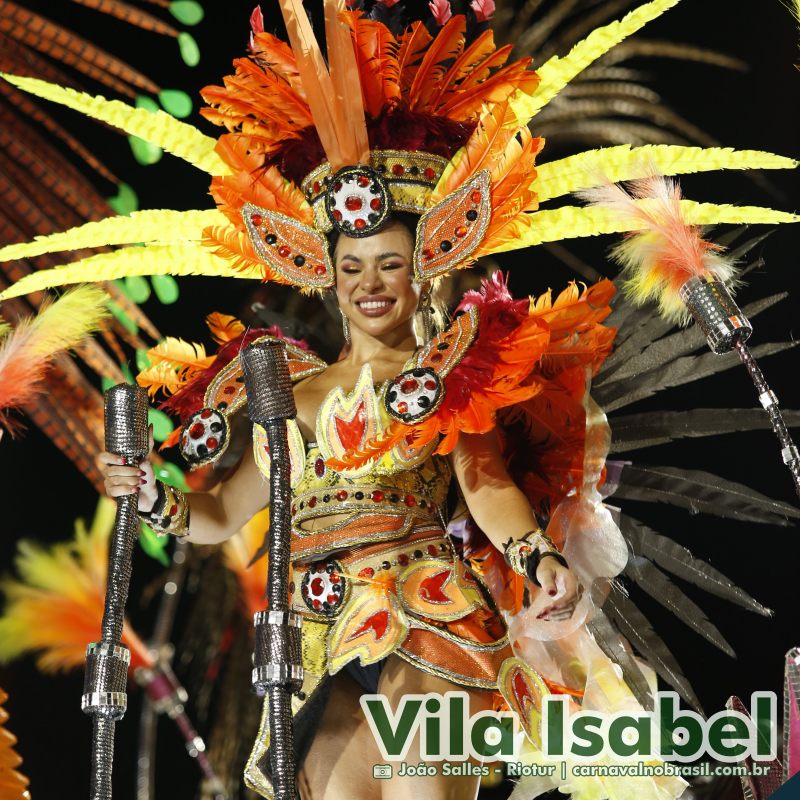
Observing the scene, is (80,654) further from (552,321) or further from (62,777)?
(552,321)

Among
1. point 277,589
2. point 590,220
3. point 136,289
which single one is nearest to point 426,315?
point 590,220

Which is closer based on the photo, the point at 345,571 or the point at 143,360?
the point at 345,571

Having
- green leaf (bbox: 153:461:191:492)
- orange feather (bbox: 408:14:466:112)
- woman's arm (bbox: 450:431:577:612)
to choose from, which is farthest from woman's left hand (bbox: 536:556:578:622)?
green leaf (bbox: 153:461:191:492)

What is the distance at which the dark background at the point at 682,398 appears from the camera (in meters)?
2.89

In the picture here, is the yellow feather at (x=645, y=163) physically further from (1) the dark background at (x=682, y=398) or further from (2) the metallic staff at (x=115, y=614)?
(2) the metallic staff at (x=115, y=614)

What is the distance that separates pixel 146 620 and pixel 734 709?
1603 mm

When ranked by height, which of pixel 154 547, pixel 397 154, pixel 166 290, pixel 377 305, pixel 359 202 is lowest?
pixel 154 547

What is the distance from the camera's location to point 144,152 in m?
3.37

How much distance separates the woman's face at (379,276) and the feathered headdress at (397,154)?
1.2 inches

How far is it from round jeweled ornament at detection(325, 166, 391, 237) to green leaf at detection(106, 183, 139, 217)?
1.17m

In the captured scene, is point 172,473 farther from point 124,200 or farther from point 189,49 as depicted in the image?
point 189,49

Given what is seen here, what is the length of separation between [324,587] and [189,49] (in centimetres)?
175

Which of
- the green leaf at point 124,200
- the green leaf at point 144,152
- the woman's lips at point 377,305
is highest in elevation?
the green leaf at point 144,152

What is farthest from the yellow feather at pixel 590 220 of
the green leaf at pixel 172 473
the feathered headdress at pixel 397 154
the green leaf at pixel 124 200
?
the green leaf at pixel 124 200
